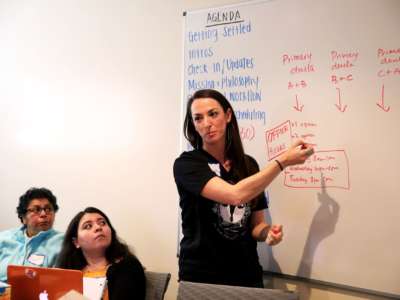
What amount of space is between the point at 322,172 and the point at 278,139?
0.90 ft

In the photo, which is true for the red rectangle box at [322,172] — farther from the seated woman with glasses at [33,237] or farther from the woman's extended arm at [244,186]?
the seated woman with glasses at [33,237]

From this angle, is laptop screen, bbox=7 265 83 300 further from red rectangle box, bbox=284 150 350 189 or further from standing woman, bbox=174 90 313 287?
red rectangle box, bbox=284 150 350 189

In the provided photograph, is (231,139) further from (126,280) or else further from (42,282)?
(42,282)

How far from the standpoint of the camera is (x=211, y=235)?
156 centimetres

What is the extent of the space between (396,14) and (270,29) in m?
0.58

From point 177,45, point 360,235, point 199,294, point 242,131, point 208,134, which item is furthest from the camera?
point 177,45

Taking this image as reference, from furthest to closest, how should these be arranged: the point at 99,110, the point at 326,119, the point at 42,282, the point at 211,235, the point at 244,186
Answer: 1. the point at 99,110
2. the point at 326,119
3. the point at 211,235
4. the point at 244,186
5. the point at 42,282

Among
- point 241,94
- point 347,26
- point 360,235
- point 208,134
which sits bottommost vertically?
point 360,235

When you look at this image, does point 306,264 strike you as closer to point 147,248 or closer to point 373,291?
point 373,291

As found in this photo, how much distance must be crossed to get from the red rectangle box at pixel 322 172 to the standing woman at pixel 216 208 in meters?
0.30

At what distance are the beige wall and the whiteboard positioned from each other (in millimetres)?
380

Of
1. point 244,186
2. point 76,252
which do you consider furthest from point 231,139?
point 76,252

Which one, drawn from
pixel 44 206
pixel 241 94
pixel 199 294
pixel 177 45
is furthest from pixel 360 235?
pixel 44 206

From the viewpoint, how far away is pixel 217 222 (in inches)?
61.8
